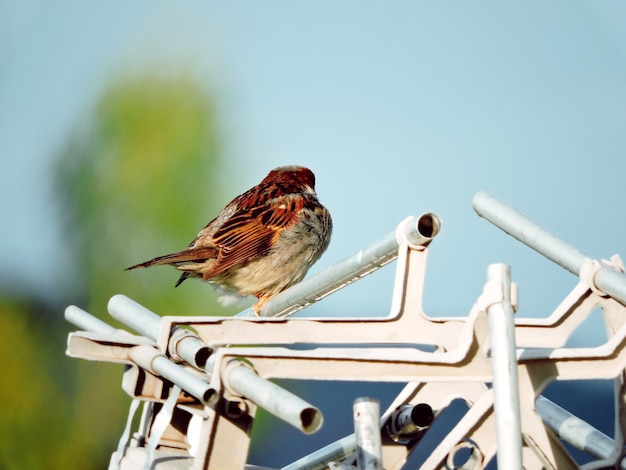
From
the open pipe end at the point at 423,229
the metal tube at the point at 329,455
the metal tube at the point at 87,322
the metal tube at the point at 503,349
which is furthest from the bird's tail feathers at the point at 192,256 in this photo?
the metal tube at the point at 503,349

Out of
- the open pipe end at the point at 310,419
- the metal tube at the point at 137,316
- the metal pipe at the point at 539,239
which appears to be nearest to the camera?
the open pipe end at the point at 310,419

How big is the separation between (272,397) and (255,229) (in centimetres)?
268

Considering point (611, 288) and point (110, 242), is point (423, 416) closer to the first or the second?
point (611, 288)

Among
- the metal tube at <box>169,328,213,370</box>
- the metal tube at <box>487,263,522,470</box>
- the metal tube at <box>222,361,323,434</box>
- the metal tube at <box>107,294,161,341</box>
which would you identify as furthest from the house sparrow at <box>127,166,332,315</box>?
the metal tube at <box>487,263,522,470</box>

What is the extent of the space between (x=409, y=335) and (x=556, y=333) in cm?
25

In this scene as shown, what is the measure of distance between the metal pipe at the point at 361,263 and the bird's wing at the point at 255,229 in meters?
1.69

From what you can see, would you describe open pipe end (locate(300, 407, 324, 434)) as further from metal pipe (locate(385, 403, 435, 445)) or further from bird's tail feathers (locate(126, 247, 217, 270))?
bird's tail feathers (locate(126, 247, 217, 270))

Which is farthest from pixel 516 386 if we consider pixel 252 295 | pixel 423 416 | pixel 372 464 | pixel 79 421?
pixel 79 421

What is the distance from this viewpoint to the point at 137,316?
1912 mm

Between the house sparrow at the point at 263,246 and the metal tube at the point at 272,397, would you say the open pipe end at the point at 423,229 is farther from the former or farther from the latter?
the house sparrow at the point at 263,246

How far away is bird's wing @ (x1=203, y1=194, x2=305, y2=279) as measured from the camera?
376cm

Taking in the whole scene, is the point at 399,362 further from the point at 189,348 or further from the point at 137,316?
the point at 137,316

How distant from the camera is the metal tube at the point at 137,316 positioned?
1.81 metres

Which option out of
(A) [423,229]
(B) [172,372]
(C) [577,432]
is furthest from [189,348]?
(C) [577,432]
